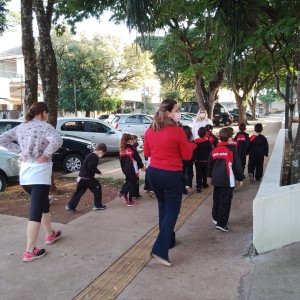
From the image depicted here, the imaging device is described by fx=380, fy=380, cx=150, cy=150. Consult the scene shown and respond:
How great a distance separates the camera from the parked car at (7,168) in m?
8.38

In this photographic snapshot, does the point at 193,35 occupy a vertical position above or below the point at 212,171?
above

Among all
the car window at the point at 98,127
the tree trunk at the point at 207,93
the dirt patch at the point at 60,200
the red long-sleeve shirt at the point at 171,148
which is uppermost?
the tree trunk at the point at 207,93

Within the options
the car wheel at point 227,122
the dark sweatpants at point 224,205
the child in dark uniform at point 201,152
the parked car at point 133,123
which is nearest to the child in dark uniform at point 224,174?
the dark sweatpants at point 224,205

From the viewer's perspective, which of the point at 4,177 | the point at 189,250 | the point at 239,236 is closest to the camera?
the point at 189,250

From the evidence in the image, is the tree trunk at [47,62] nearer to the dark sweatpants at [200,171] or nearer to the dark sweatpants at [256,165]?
the dark sweatpants at [200,171]

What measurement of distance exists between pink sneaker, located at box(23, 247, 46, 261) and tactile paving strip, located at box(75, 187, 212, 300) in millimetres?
886

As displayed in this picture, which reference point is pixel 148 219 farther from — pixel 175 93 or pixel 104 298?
pixel 175 93

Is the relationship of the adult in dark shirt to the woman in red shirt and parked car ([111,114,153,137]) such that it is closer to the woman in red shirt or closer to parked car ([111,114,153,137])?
the woman in red shirt

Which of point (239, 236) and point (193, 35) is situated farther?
point (193, 35)

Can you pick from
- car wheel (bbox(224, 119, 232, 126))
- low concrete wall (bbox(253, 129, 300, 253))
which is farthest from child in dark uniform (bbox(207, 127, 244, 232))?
car wheel (bbox(224, 119, 232, 126))

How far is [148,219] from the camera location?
5758 millimetres

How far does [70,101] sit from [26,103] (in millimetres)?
25805

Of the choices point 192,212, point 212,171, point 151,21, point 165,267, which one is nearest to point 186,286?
point 165,267

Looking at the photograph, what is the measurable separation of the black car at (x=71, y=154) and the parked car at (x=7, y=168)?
7.76 ft
